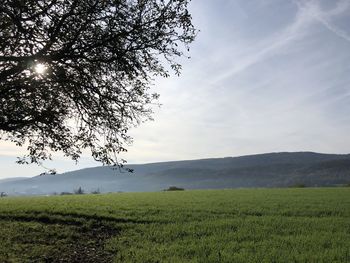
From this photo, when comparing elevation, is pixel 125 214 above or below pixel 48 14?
below

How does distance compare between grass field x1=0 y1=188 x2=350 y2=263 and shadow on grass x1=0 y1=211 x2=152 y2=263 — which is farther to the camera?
shadow on grass x1=0 y1=211 x2=152 y2=263

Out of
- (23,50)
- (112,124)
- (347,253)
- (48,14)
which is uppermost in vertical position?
(48,14)

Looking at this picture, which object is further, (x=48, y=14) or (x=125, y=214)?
(x=125, y=214)

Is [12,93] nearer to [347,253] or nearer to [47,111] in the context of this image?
[47,111]

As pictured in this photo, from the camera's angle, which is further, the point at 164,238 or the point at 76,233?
the point at 76,233

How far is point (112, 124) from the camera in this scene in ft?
58.2

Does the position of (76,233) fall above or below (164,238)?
above

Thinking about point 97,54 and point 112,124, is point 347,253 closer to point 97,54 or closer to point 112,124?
point 112,124

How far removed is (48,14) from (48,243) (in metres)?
8.86

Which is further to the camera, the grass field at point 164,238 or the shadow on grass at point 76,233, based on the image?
the shadow on grass at point 76,233

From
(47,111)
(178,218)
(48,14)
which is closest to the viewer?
(48,14)

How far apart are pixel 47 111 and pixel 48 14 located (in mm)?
4008

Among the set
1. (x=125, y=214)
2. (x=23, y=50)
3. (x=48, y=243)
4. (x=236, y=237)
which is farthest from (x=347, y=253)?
(x=125, y=214)

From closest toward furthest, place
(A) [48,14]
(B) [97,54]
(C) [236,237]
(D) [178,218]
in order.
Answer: (A) [48,14], (B) [97,54], (C) [236,237], (D) [178,218]
